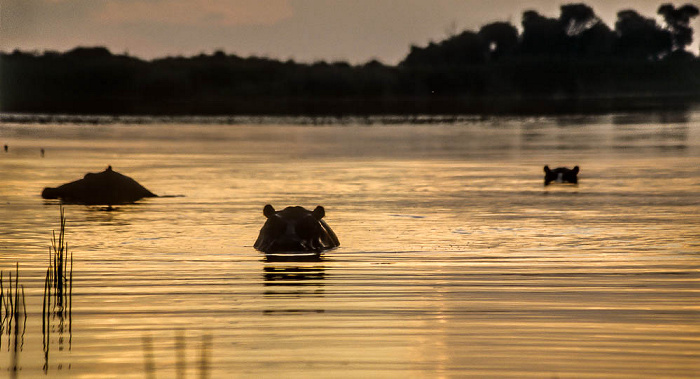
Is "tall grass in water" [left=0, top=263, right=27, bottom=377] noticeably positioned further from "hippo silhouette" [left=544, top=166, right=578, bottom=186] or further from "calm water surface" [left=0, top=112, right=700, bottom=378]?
"hippo silhouette" [left=544, top=166, right=578, bottom=186]

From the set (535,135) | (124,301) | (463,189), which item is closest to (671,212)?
(463,189)

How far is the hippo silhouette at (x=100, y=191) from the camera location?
27.2 m

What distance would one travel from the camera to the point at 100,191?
27.4 meters

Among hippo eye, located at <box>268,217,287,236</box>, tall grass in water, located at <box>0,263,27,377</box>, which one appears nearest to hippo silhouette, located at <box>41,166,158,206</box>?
hippo eye, located at <box>268,217,287,236</box>

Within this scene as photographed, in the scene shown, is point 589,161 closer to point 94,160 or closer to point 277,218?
point 94,160

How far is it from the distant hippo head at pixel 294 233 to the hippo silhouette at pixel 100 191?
8670 mm

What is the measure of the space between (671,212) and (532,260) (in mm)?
8051

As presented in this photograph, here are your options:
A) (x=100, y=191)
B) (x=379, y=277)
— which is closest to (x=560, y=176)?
(x=100, y=191)

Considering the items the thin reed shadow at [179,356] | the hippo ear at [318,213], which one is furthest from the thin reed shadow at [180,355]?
the hippo ear at [318,213]

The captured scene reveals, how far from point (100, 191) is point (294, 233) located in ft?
31.5

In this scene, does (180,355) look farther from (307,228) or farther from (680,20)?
(680,20)

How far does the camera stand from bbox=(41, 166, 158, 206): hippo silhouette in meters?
27.2

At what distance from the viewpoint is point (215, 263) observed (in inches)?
688

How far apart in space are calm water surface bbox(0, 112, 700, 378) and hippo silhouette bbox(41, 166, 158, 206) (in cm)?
71
